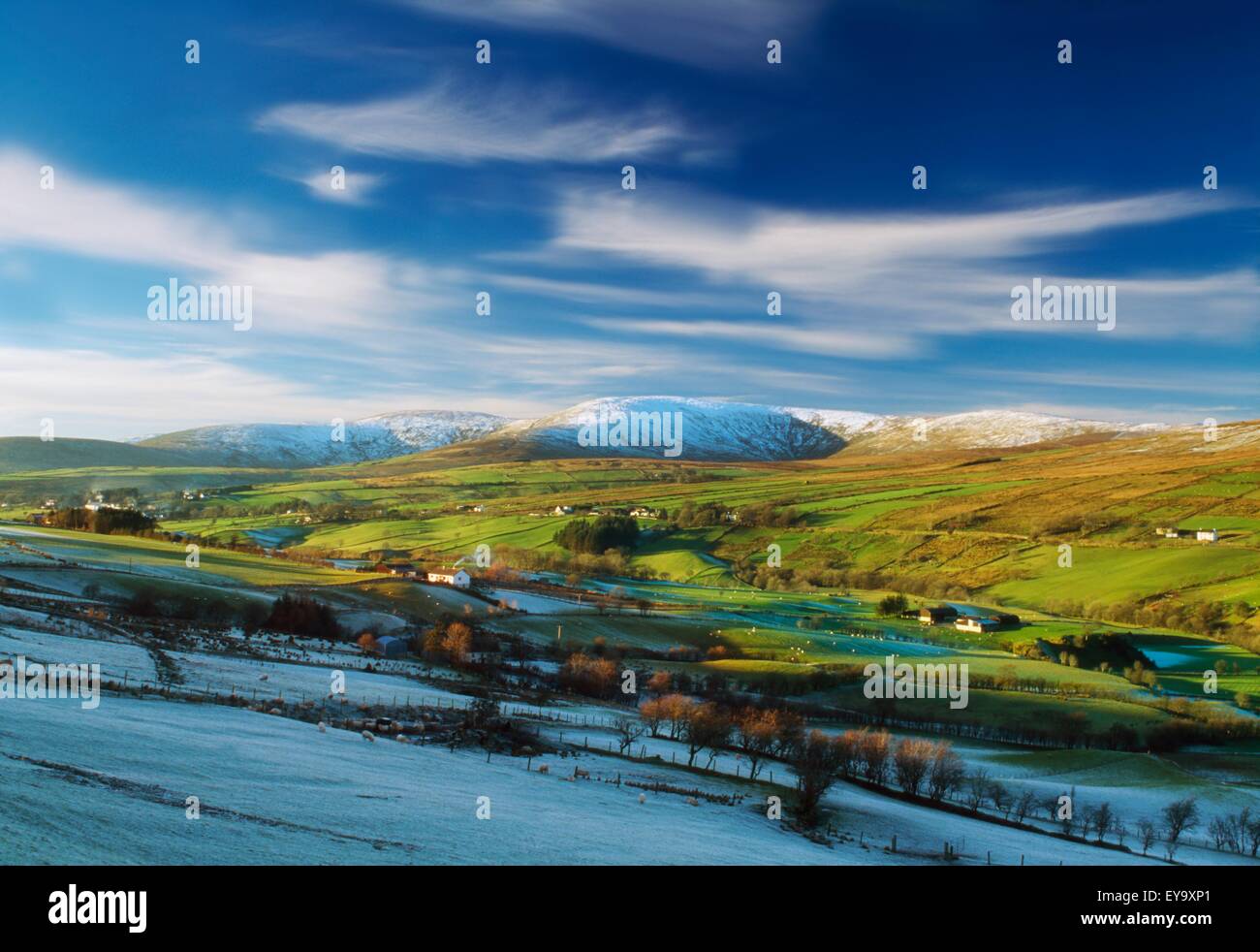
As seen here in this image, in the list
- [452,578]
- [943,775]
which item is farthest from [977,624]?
[452,578]

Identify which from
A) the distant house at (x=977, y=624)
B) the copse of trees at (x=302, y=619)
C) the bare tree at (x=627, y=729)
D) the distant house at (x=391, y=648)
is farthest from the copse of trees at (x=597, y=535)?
the bare tree at (x=627, y=729)

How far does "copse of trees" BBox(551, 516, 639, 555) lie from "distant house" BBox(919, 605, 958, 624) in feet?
207

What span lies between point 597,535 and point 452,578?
52.3 metres

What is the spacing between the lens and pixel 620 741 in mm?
46906

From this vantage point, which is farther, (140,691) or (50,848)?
(140,691)

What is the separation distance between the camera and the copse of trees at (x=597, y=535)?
501 feet

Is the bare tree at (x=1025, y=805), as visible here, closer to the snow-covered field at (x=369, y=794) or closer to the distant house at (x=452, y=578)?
the snow-covered field at (x=369, y=794)

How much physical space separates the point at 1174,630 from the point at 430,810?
108m

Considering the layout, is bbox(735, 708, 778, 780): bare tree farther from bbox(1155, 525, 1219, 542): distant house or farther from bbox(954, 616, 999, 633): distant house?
bbox(1155, 525, 1219, 542): distant house

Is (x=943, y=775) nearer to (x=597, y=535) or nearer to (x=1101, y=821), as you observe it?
(x=1101, y=821)

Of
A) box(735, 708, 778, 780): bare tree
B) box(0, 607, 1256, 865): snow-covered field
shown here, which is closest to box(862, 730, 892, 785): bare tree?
box(0, 607, 1256, 865): snow-covered field

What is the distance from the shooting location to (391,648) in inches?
2800
